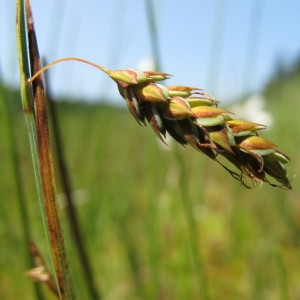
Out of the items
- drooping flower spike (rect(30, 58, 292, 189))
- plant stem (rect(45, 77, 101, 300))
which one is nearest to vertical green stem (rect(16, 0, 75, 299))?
drooping flower spike (rect(30, 58, 292, 189))

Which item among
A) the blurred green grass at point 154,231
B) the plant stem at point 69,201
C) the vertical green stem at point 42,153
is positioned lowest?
the blurred green grass at point 154,231

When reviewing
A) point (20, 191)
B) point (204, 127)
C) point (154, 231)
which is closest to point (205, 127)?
point (204, 127)

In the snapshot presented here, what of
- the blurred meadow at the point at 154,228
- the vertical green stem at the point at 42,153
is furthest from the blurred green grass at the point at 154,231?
the vertical green stem at the point at 42,153

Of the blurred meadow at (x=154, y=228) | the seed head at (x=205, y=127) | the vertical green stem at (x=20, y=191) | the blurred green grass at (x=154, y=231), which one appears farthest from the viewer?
the blurred green grass at (x=154, y=231)

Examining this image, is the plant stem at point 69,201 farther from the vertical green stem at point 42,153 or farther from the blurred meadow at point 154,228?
the vertical green stem at point 42,153

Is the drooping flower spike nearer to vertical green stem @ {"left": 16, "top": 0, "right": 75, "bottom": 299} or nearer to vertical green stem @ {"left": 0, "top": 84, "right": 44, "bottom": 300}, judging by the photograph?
vertical green stem @ {"left": 16, "top": 0, "right": 75, "bottom": 299}

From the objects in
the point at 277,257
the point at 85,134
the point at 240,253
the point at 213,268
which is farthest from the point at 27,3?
the point at 213,268

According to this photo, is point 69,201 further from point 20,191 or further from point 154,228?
point 154,228
